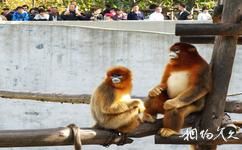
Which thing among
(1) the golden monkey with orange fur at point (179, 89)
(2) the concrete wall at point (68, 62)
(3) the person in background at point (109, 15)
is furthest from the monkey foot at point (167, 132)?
(3) the person in background at point (109, 15)

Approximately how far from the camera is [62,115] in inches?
305

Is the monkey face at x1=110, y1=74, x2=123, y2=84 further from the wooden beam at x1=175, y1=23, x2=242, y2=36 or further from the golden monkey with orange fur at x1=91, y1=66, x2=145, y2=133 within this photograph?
the wooden beam at x1=175, y1=23, x2=242, y2=36

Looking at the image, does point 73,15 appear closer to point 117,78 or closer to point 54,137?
point 117,78

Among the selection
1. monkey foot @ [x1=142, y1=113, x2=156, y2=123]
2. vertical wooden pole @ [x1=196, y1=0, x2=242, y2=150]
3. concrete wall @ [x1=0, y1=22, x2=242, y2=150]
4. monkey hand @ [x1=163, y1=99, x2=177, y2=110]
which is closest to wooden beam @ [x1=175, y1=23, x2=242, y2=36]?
vertical wooden pole @ [x1=196, y1=0, x2=242, y2=150]

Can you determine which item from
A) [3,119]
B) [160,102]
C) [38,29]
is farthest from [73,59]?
[160,102]

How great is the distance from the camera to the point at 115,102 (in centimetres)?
414

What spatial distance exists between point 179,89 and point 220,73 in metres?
0.33

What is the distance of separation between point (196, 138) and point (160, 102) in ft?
1.40

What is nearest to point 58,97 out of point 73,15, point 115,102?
point 115,102

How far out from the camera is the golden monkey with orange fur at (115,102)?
4031 millimetres

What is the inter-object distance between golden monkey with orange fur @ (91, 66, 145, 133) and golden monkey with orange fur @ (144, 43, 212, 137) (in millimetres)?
90

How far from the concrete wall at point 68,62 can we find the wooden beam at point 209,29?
3786mm

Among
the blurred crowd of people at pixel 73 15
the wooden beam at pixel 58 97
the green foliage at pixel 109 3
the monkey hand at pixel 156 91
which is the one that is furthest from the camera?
the green foliage at pixel 109 3

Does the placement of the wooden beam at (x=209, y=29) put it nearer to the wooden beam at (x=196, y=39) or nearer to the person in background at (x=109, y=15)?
the wooden beam at (x=196, y=39)
